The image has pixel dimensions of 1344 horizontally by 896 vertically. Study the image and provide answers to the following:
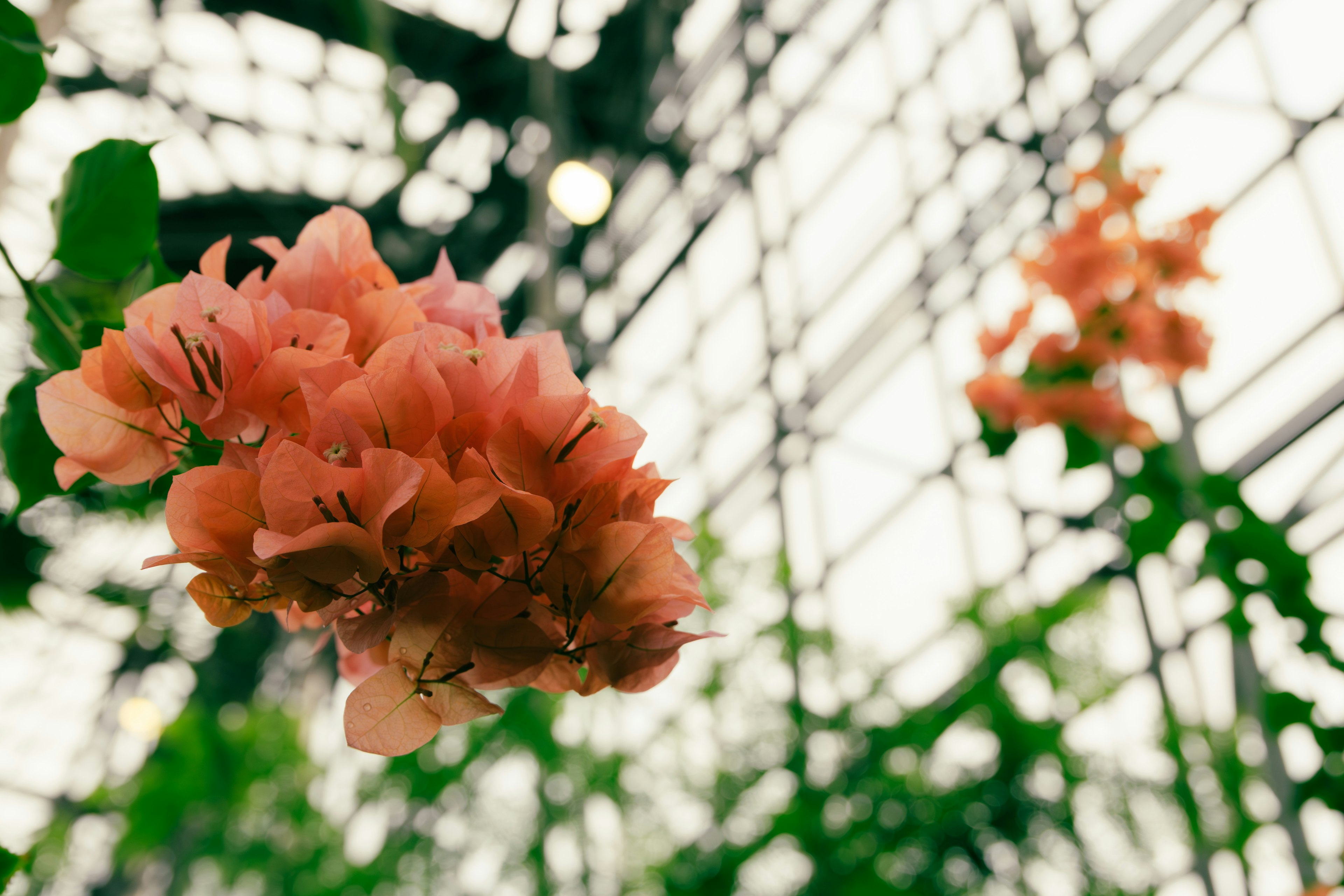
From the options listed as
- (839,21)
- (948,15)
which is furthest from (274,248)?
(839,21)

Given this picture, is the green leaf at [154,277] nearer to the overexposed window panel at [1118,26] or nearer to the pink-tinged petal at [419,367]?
the pink-tinged petal at [419,367]

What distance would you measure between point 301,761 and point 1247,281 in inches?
305

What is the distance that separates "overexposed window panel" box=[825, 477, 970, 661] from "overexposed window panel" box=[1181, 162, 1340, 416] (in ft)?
5.79

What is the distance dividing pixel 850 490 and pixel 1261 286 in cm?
310

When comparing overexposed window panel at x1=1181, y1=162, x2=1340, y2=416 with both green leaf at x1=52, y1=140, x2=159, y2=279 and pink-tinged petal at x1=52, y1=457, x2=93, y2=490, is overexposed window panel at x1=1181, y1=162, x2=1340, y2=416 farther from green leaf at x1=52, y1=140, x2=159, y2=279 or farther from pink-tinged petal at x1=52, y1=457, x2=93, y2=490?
pink-tinged petal at x1=52, y1=457, x2=93, y2=490

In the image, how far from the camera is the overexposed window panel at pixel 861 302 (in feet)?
24.2

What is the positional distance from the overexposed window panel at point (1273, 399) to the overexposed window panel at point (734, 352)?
3850mm

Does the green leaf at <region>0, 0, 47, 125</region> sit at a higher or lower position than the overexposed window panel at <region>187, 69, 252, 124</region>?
higher

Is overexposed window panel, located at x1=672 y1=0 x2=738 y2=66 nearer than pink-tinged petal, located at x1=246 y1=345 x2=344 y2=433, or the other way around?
pink-tinged petal, located at x1=246 y1=345 x2=344 y2=433

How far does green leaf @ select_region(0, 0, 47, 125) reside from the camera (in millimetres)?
711

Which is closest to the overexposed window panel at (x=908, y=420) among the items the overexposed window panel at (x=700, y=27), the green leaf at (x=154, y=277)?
the overexposed window panel at (x=700, y=27)

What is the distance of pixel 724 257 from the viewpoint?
936cm

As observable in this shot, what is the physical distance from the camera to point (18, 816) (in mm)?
17250

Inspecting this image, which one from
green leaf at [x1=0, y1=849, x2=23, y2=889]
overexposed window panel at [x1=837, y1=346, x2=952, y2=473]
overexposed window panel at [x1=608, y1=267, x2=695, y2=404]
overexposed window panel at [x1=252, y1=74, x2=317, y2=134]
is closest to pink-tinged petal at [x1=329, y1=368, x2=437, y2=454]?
green leaf at [x1=0, y1=849, x2=23, y2=889]
